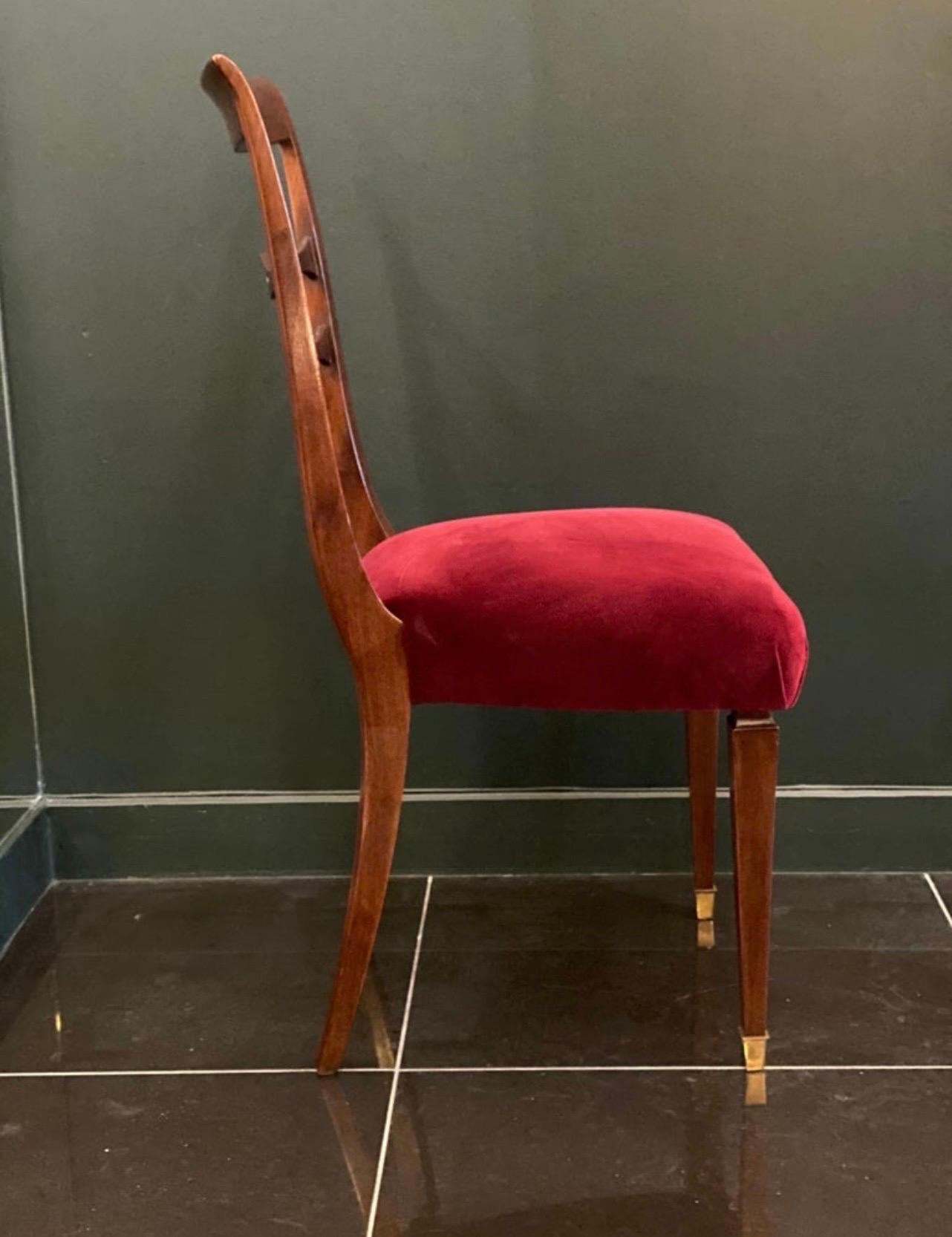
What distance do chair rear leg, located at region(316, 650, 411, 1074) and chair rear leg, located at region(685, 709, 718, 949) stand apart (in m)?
0.40

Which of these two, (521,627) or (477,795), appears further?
(477,795)

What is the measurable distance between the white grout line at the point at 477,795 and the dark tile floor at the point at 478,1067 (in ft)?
0.36

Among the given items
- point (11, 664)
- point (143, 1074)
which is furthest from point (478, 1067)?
point (11, 664)

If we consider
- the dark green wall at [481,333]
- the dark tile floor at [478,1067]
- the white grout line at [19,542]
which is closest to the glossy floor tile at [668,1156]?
the dark tile floor at [478,1067]

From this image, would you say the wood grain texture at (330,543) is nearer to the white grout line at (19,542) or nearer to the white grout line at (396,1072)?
the white grout line at (396,1072)

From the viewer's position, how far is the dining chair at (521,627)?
1.06m

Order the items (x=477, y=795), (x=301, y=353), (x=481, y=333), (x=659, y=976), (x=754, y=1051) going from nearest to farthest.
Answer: (x=301, y=353) → (x=754, y=1051) → (x=659, y=976) → (x=481, y=333) → (x=477, y=795)

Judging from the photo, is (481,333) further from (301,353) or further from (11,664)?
(11,664)

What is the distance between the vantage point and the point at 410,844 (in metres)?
1.62

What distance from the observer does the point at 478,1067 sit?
1226 mm

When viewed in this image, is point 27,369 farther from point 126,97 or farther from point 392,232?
point 392,232

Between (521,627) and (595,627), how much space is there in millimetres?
65

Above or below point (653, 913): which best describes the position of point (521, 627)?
above

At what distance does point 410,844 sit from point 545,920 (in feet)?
0.72
